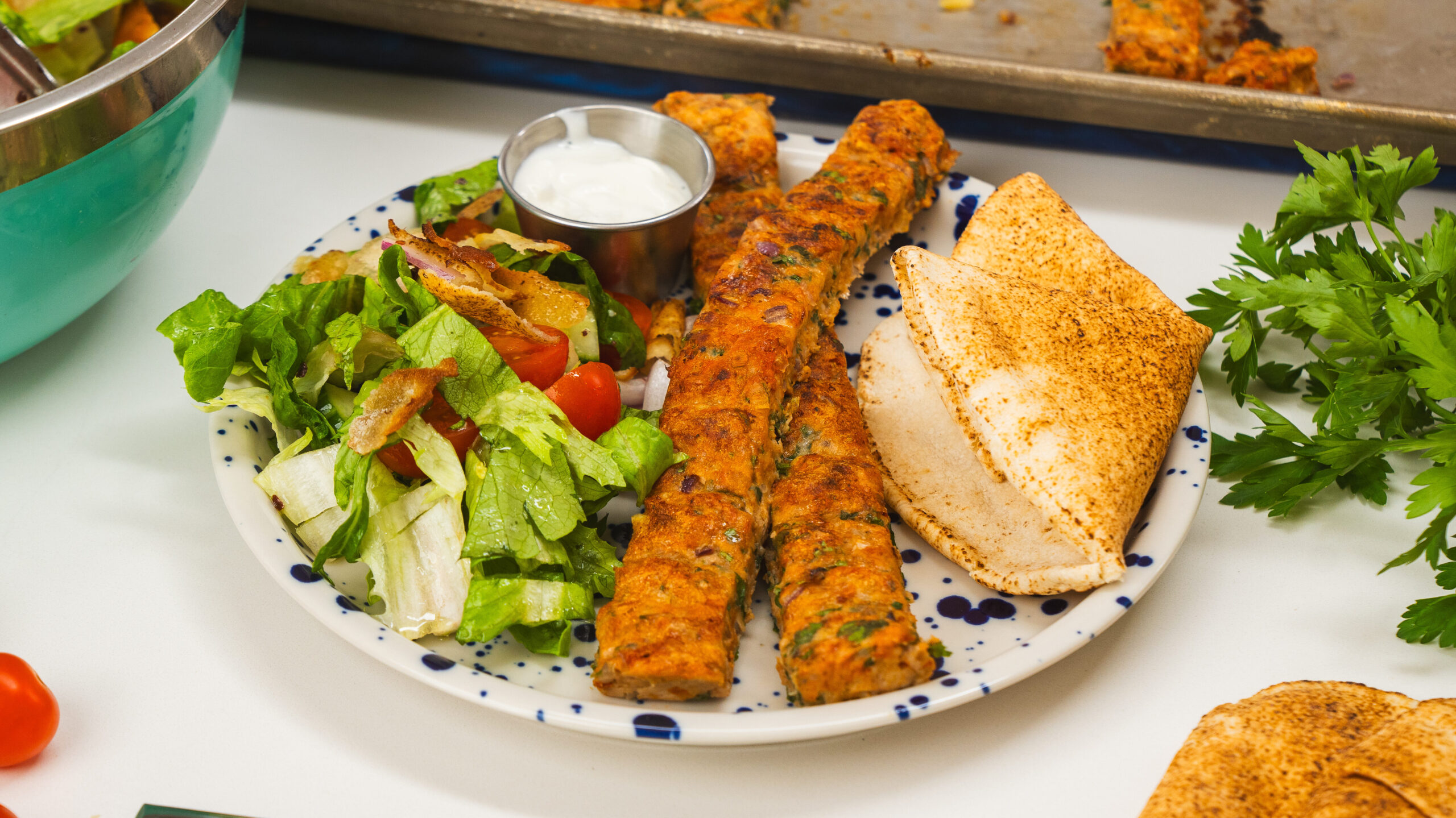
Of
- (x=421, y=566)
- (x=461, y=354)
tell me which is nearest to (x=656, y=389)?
(x=461, y=354)

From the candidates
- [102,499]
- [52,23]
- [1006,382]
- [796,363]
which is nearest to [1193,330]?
[1006,382]

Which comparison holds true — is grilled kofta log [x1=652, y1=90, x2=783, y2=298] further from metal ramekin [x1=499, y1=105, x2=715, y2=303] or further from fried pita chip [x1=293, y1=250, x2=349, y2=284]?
fried pita chip [x1=293, y1=250, x2=349, y2=284]

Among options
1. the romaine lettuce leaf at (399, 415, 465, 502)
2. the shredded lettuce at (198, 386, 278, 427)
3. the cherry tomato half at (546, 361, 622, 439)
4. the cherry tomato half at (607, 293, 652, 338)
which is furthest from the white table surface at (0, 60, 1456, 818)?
the cherry tomato half at (607, 293, 652, 338)

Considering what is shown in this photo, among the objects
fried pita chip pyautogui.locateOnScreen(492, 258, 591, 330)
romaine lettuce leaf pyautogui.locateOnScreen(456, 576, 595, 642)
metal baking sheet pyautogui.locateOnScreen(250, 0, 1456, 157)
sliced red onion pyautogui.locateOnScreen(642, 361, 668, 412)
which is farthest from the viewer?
metal baking sheet pyautogui.locateOnScreen(250, 0, 1456, 157)

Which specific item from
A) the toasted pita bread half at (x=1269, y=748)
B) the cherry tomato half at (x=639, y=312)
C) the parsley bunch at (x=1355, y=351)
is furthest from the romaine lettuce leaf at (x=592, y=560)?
the parsley bunch at (x=1355, y=351)

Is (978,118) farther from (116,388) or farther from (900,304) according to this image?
(116,388)

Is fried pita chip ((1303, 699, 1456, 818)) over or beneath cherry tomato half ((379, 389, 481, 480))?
over

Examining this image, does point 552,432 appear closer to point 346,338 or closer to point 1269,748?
point 346,338
